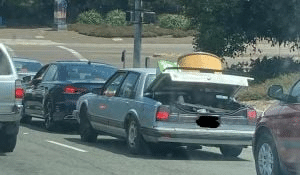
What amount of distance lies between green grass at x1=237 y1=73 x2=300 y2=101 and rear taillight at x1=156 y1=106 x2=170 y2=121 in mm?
13113

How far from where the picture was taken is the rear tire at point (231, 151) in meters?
14.3

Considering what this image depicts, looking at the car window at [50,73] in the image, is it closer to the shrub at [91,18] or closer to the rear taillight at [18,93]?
the rear taillight at [18,93]

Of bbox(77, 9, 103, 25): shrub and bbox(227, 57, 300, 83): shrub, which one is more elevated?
bbox(227, 57, 300, 83): shrub

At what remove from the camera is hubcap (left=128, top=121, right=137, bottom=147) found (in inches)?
541

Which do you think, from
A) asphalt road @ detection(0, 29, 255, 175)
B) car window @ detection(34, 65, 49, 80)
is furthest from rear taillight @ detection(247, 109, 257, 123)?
car window @ detection(34, 65, 49, 80)

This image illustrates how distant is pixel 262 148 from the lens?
10719 millimetres

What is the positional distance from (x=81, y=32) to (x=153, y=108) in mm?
54973

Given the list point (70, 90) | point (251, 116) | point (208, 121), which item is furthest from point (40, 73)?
point (251, 116)

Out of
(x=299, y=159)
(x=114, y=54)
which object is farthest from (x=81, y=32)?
(x=299, y=159)

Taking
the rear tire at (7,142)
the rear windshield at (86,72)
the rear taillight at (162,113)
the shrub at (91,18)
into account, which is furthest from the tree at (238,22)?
→ the shrub at (91,18)

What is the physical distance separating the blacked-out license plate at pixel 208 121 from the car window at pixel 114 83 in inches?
88.0

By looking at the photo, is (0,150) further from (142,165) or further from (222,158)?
(222,158)

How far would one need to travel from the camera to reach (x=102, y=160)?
42.8ft

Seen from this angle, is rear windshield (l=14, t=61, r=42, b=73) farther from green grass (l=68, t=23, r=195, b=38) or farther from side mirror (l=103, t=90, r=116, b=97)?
green grass (l=68, t=23, r=195, b=38)
